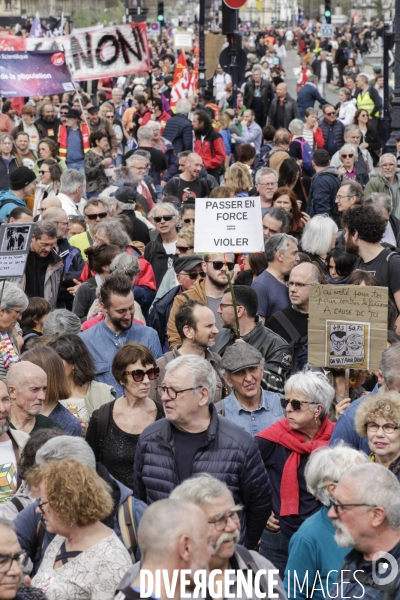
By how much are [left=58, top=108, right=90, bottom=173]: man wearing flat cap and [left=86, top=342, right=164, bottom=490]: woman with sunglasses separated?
A: 9086 millimetres

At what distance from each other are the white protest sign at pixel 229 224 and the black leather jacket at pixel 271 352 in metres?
0.75

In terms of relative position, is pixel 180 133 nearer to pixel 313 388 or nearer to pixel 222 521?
pixel 313 388

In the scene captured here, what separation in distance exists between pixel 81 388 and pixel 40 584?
2.17 metres

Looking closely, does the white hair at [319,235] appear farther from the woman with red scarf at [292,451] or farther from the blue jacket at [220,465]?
the blue jacket at [220,465]

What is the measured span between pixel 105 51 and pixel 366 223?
9327mm

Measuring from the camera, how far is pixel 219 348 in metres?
6.93

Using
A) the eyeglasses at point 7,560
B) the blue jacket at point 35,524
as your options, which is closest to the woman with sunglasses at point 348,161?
the blue jacket at point 35,524

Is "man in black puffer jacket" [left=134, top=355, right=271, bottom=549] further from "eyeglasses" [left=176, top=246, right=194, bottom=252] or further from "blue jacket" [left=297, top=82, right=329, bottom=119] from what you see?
"blue jacket" [left=297, top=82, right=329, bottom=119]

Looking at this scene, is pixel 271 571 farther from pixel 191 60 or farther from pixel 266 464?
pixel 191 60

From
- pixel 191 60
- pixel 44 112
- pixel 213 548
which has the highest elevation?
pixel 213 548

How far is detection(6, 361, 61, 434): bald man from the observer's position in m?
5.62

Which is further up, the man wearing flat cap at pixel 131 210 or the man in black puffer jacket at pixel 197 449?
the man in black puffer jacket at pixel 197 449

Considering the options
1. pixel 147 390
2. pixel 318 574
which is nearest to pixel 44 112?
pixel 147 390

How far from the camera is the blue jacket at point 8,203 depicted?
33.6 ft
